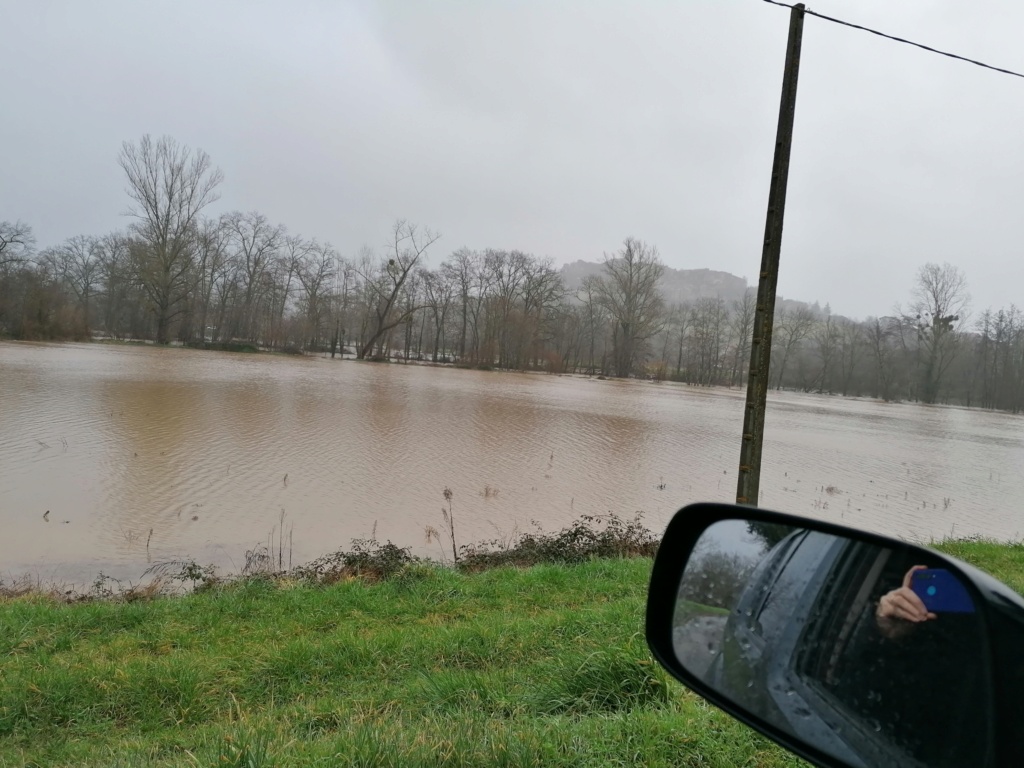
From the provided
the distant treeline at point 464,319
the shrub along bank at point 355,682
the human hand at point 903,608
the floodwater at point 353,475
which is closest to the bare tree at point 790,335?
the distant treeline at point 464,319

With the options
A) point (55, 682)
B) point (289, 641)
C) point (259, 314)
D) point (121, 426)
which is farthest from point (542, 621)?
point (259, 314)

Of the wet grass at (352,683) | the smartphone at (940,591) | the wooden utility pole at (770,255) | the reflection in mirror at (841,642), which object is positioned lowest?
the wet grass at (352,683)

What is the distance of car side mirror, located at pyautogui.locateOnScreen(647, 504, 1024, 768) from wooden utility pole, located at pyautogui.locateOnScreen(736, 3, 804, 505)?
391 cm

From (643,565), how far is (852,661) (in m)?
6.50

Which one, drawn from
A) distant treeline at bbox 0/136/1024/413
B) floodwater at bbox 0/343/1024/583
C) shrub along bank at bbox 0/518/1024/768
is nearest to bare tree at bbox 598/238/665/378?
distant treeline at bbox 0/136/1024/413

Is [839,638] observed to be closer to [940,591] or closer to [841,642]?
[841,642]

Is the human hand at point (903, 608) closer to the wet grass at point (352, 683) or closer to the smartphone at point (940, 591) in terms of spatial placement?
the smartphone at point (940, 591)

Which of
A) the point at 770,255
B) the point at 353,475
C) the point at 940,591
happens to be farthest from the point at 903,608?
the point at 353,475

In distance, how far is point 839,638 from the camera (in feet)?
4.38

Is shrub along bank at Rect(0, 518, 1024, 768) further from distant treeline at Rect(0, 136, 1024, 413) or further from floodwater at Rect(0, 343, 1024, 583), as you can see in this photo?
distant treeline at Rect(0, 136, 1024, 413)

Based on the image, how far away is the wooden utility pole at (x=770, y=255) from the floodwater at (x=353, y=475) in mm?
5193

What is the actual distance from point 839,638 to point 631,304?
290 ft

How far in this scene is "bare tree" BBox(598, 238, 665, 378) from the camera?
87125mm

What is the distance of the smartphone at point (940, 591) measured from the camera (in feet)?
3.43
